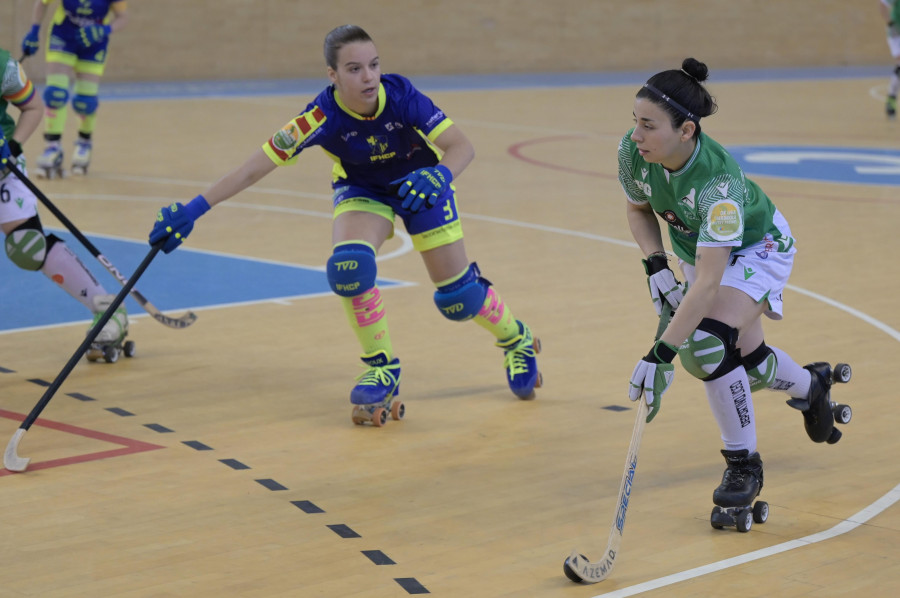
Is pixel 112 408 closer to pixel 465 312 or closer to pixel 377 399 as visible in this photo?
pixel 377 399

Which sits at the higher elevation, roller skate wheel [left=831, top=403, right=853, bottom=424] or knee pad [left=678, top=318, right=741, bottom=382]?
knee pad [left=678, top=318, right=741, bottom=382]

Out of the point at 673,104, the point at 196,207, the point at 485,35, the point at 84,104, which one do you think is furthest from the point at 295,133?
the point at 485,35

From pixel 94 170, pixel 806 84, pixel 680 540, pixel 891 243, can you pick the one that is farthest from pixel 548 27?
pixel 680 540

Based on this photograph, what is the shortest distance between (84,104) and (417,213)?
279 inches

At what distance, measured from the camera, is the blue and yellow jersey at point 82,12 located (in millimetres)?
11562

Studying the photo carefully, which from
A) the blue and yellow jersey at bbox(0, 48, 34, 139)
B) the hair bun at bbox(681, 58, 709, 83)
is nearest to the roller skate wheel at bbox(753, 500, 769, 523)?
the hair bun at bbox(681, 58, 709, 83)

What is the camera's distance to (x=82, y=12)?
11.6 metres

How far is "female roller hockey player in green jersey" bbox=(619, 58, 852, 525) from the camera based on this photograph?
4.17m

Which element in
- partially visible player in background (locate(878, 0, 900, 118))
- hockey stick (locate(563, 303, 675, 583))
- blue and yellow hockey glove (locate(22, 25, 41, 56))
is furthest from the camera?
partially visible player in background (locate(878, 0, 900, 118))

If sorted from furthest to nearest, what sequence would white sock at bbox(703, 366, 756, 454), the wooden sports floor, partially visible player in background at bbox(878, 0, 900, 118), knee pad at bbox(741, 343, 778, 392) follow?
1. partially visible player in background at bbox(878, 0, 900, 118)
2. knee pad at bbox(741, 343, 778, 392)
3. white sock at bbox(703, 366, 756, 454)
4. the wooden sports floor

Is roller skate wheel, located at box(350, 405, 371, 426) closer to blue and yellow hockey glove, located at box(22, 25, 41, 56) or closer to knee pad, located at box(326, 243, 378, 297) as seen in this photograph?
knee pad, located at box(326, 243, 378, 297)

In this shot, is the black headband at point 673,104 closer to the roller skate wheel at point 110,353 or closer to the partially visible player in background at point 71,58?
the roller skate wheel at point 110,353

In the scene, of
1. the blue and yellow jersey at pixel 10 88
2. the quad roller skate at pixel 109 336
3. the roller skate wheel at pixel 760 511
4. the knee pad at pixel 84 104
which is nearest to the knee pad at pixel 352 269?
the quad roller skate at pixel 109 336

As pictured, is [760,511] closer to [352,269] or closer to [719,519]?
[719,519]
